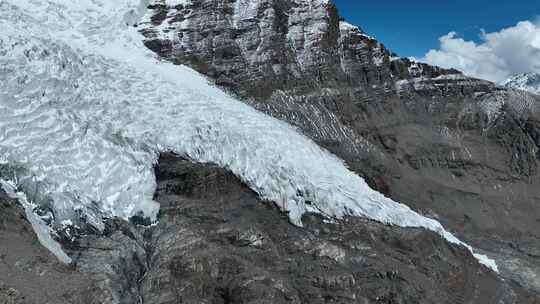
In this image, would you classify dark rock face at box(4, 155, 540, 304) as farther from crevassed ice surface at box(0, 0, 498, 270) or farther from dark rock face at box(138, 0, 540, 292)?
dark rock face at box(138, 0, 540, 292)

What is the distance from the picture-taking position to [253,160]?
3111 cm

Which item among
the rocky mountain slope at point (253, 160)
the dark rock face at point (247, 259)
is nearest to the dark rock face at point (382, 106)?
the rocky mountain slope at point (253, 160)

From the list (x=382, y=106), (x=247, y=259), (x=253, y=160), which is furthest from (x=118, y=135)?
(x=382, y=106)

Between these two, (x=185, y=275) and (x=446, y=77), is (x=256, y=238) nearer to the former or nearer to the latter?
(x=185, y=275)

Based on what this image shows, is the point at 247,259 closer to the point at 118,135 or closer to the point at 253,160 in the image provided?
the point at 253,160

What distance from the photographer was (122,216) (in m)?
25.5

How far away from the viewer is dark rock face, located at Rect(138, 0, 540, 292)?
4584cm

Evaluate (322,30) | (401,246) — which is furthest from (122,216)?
(322,30)

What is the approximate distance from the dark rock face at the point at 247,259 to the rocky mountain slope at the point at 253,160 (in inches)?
3.3

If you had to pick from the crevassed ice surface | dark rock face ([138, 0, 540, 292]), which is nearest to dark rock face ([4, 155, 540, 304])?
the crevassed ice surface

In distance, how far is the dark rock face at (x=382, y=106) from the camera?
150 ft

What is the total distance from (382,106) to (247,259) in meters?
32.1

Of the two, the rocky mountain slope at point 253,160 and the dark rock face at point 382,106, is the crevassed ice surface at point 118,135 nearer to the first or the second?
the rocky mountain slope at point 253,160

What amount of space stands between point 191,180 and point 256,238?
4.97 m
